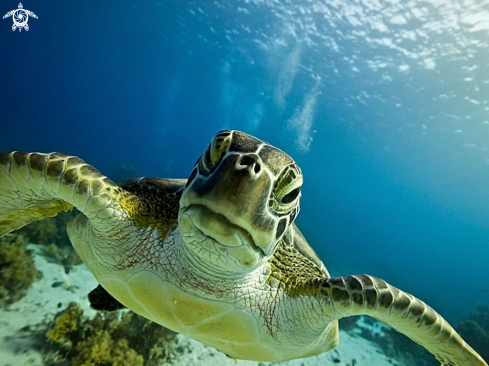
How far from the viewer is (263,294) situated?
2432 millimetres

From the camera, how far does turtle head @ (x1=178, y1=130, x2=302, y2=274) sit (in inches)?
53.9

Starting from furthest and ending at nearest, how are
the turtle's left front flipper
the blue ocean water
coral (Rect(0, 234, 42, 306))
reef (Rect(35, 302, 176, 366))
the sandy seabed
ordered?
the blue ocean water < coral (Rect(0, 234, 42, 306)) < reef (Rect(35, 302, 176, 366)) < the sandy seabed < the turtle's left front flipper

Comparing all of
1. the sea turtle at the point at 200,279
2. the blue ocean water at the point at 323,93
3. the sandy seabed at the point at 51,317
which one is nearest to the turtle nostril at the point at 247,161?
the sea turtle at the point at 200,279

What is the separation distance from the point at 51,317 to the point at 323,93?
31936 mm

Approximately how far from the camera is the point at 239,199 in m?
1.35

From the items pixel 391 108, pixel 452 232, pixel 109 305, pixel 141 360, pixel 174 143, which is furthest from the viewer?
pixel 174 143

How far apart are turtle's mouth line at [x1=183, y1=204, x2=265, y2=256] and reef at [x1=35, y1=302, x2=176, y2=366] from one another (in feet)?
12.7

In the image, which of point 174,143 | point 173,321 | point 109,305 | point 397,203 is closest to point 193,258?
point 173,321

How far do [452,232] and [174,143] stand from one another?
110 m

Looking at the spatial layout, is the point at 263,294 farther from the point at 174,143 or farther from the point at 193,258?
the point at 174,143

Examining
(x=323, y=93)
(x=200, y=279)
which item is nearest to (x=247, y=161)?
(x=200, y=279)

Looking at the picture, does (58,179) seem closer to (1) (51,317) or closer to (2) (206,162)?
(2) (206,162)

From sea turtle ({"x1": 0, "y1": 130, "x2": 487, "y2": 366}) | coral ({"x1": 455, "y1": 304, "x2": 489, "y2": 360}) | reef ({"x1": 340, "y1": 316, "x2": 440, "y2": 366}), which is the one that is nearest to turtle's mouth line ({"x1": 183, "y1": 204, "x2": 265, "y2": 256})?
sea turtle ({"x1": 0, "y1": 130, "x2": 487, "y2": 366})

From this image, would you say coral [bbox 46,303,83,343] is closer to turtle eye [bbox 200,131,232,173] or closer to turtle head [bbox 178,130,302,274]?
turtle head [bbox 178,130,302,274]
